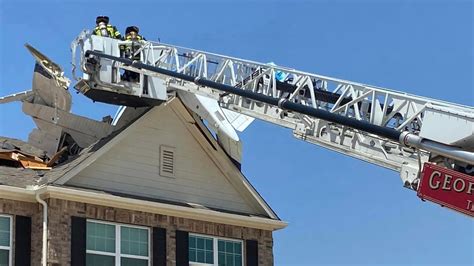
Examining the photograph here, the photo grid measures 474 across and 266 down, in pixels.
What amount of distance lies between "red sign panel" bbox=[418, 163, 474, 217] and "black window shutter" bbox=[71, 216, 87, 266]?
7.93m

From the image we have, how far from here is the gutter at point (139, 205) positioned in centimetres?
1697

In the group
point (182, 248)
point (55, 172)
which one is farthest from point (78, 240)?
point (182, 248)

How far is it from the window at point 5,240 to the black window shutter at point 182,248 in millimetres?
3606

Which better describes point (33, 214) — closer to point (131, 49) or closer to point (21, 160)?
point (21, 160)

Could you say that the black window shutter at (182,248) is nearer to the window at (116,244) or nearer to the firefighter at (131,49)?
the window at (116,244)

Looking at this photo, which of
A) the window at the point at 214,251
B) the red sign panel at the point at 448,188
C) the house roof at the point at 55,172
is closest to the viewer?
the red sign panel at the point at 448,188

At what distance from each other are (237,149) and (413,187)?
26.8 feet

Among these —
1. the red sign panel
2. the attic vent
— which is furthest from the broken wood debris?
the red sign panel

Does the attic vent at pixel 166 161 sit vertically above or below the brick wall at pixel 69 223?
above

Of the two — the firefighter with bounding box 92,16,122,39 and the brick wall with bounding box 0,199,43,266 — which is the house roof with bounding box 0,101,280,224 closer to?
the brick wall with bounding box 0,199,43,266

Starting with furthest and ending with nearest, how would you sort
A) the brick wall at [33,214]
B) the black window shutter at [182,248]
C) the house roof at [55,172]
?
1. the black window shutter at [182,248]
2. the house roof at [55,172]
3. the brick wall at [33,214]

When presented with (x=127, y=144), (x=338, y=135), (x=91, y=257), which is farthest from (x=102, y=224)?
(x=338, y=135)

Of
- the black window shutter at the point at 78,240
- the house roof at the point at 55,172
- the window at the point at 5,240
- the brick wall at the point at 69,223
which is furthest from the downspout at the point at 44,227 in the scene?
the window at the point at 5,240

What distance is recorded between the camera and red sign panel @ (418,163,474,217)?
11047 mm
